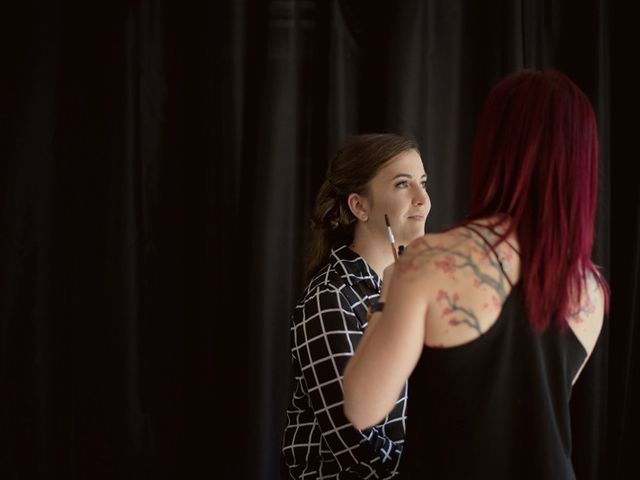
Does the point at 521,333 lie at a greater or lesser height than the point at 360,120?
lesser

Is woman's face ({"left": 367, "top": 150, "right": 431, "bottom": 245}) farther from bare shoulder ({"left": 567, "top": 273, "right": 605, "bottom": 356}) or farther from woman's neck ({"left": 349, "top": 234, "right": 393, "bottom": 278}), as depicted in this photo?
bare shoulder ({"left": 567, "top": 273, "right": 605, "bottom": 356})

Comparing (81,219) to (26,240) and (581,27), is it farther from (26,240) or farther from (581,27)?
(581,27)

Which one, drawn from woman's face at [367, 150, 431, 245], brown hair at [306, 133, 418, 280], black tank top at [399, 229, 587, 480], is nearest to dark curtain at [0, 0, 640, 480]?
brown hair at [306, 133, 418, 280]

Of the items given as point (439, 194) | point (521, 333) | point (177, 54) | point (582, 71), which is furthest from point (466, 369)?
point (582, 71)

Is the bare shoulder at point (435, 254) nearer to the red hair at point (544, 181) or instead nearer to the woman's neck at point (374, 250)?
the red hair at point (544, 181)

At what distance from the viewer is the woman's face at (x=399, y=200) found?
1395mm

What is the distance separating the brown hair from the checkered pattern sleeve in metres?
0.21

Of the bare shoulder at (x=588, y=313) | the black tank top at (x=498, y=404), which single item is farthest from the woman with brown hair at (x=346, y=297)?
the bare shoulder at (x=588, y=313)

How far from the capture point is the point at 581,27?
198cm

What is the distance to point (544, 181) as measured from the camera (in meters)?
0.89

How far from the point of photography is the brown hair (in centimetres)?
→ 142

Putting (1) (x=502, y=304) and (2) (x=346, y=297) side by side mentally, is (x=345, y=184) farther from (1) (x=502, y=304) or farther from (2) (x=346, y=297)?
(1) (x=502, y=304)

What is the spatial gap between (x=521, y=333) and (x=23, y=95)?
4.50ft

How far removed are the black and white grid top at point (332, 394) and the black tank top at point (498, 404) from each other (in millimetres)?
271
